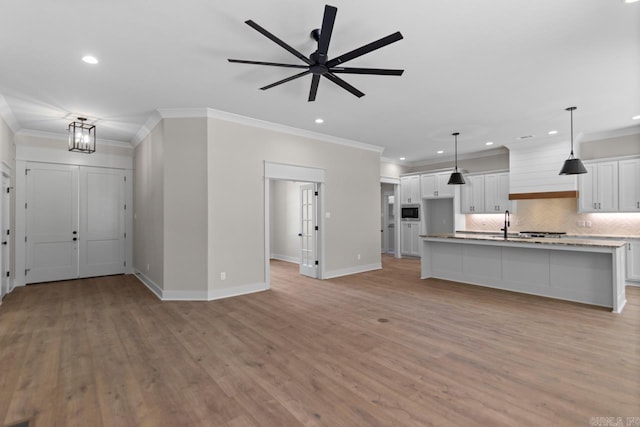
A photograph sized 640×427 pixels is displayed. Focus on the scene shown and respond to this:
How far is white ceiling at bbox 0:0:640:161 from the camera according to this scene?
2604 millimetres

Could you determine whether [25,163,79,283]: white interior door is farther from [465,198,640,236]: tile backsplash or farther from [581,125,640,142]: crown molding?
[581,125,640,142]: crown molding

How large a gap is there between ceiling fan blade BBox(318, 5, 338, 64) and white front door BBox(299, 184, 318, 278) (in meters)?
3.89

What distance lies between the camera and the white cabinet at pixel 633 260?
564 centimetres

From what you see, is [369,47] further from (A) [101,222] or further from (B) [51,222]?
(B) [51,222]

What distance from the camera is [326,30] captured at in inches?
93.1

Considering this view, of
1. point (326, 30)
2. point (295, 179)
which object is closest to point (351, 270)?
point (295, 179)

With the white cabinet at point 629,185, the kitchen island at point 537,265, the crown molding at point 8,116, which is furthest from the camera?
the white cabinet at point 629,185

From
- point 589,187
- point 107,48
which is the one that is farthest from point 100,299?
Answer: point 589,187

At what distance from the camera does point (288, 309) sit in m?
4.45

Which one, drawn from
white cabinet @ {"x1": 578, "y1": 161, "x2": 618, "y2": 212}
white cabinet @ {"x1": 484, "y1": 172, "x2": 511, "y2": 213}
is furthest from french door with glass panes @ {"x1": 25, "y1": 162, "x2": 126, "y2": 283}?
white cabinet @ {"x1": 578, "y1": 161, "x2": 618, "y2": 212}

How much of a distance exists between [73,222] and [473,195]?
9.39 meters

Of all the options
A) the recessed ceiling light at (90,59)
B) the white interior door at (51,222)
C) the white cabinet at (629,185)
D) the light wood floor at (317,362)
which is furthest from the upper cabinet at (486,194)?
the white interior door at (51,222)

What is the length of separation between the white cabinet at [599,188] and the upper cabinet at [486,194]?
146 centimetres

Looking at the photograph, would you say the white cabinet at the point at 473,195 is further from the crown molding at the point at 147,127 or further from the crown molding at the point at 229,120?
the crown molding at the point at 147,127
